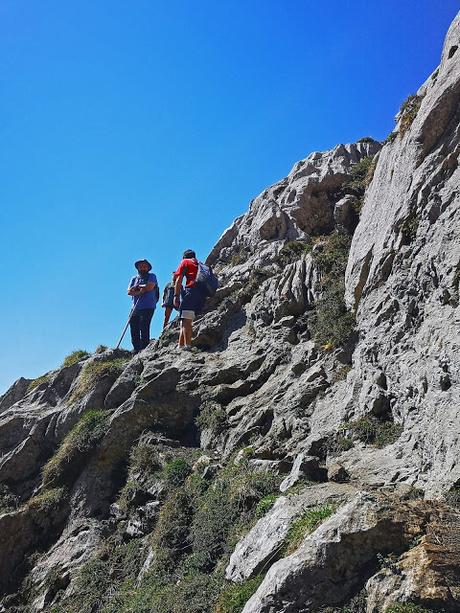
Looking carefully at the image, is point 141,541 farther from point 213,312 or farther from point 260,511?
point 213,312

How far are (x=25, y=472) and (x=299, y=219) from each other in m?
13.0

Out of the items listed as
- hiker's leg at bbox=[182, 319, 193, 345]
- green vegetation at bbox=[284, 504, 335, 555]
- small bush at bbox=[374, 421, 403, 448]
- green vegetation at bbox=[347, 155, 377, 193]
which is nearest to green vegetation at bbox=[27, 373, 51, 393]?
hiker's leg at bbox=[182, 319, 193, 345]

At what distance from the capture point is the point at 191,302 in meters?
19.1

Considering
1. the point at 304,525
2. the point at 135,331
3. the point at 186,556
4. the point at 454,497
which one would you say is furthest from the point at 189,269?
the point at 454,497

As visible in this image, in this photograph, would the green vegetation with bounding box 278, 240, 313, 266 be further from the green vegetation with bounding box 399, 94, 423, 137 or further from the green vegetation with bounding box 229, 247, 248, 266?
the green vegetation with bounding box 399, 94, 423, 137

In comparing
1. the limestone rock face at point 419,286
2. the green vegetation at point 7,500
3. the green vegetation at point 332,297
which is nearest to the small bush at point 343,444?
the limestone rock face at point 419,286

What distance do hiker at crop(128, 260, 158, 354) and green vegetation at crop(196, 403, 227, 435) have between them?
19.6 feet

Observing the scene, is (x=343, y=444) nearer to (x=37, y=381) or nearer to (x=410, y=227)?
(x=410, y=227)

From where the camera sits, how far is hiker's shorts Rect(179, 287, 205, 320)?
60.9 ft

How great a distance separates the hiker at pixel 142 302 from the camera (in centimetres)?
2023

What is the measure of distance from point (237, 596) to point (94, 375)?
38.3 feet

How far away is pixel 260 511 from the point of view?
30.1ft

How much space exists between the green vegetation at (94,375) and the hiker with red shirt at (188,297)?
2325 mm

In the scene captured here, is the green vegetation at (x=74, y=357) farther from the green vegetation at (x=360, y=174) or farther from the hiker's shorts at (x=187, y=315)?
A: the green vegetation at (x=360, y=174)
